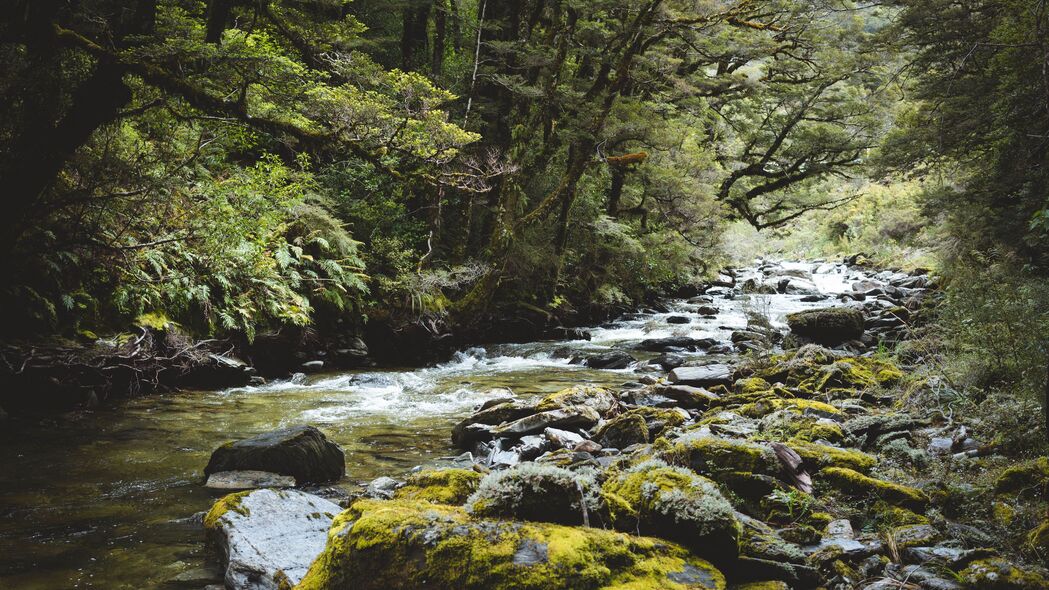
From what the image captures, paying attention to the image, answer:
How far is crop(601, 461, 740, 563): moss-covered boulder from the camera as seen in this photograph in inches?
123

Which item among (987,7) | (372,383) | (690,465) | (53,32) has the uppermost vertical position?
(987,7)

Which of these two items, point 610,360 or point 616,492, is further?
point 610,360

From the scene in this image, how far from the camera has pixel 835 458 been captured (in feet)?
16.2

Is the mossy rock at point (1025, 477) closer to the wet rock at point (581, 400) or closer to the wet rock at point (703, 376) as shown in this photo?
the wet rock at point (581, 400)

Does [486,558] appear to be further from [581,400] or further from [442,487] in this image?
[581,400]

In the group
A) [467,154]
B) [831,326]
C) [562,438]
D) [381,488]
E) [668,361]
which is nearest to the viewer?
[381,488]

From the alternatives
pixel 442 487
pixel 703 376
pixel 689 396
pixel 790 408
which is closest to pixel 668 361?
pixel 703 376

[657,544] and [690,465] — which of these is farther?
[690,465]

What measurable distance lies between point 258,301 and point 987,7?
1443cm

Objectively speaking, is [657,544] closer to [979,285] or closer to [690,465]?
[690,465]

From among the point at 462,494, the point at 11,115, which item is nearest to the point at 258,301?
the point at 11,115

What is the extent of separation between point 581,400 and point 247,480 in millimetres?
4463

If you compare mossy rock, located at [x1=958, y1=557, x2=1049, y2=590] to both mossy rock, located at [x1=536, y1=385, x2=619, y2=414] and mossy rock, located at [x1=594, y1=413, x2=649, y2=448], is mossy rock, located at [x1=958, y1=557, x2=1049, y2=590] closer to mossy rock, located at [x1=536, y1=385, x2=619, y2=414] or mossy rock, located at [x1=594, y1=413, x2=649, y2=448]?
mossy rock, located at [x1=594, y1=413, x2=649, y2=448]

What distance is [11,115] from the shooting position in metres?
6.58
